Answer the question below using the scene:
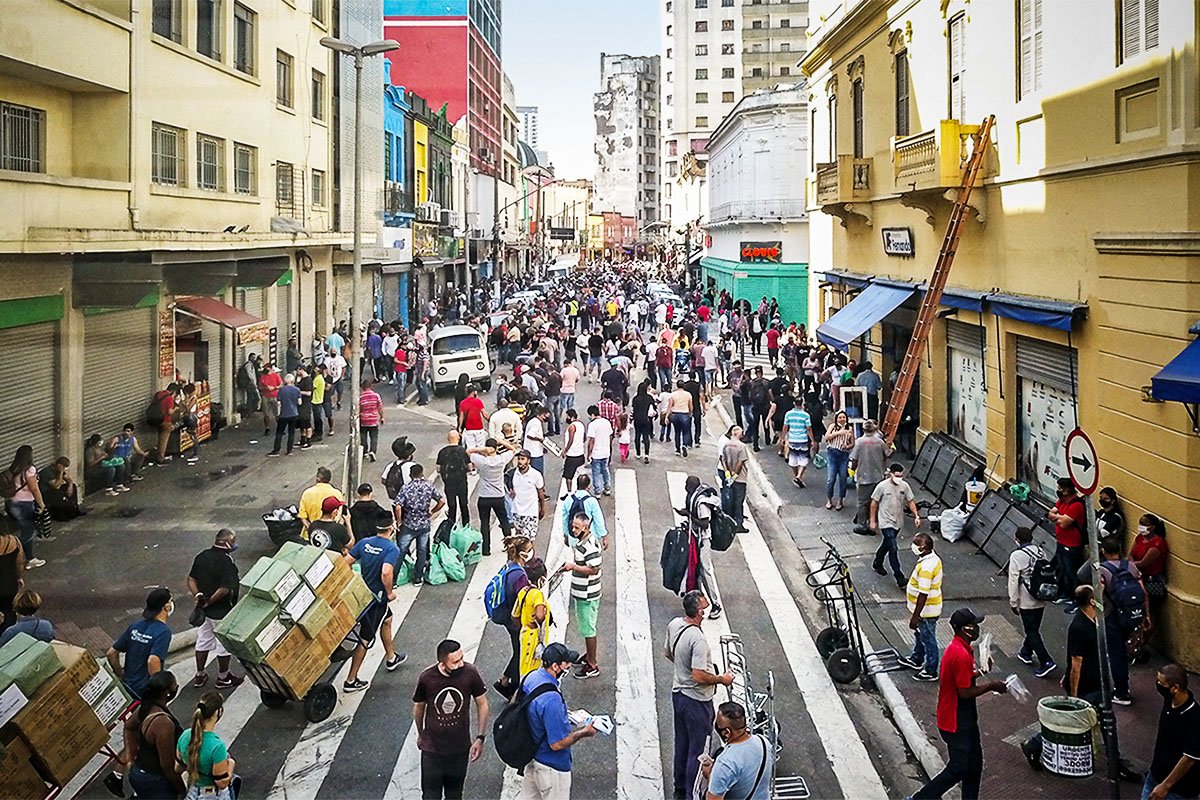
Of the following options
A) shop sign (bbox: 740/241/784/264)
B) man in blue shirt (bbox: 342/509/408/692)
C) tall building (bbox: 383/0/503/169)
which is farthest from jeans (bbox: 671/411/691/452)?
tall building (bbox: 383/0/503/169)

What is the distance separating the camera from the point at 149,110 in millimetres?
16312

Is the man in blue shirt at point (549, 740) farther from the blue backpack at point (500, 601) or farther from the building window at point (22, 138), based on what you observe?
the building window at point (22, 138)

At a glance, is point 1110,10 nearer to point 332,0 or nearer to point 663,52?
point 332,0

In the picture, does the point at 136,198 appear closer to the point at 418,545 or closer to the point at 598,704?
the point at 418,545

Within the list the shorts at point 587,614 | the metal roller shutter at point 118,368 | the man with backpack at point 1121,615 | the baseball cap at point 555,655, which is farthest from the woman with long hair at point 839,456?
the metal roller shutter at point 118,368

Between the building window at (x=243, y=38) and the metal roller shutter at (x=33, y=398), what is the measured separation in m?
8.42

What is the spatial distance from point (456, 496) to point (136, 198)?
24.2ft

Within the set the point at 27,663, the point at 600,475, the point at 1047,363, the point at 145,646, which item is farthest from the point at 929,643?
the point at 27,663

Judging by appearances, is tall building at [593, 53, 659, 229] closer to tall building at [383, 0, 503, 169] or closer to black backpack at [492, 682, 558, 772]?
tall building at [383, 0, 503, 169]

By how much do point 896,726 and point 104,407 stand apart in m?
13.1

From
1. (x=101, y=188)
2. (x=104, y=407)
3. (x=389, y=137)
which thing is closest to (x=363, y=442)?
(x=104, y=407)

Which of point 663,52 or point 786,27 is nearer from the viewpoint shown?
point 786,27

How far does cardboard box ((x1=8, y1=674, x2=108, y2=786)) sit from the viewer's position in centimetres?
695

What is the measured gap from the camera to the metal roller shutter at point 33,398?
13.6 metres
